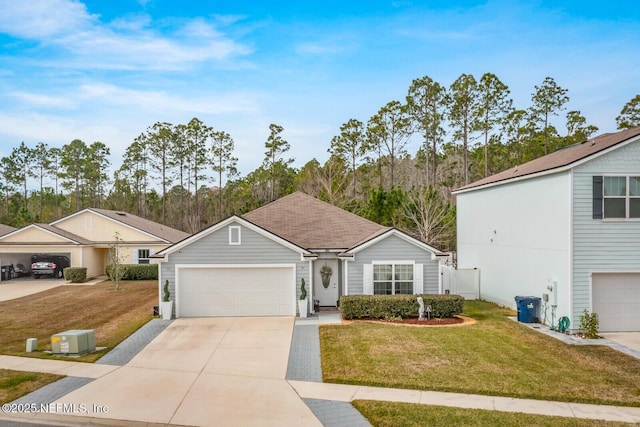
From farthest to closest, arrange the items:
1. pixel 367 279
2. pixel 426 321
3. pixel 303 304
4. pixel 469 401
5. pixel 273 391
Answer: pixel 367 279 → pixel 303 304 → pixel 426 321 → pixel 273 391 → pixel 469 401

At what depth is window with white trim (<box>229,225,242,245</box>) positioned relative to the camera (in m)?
17.7

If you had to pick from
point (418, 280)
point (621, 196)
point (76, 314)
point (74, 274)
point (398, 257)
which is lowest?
point (76, 314)

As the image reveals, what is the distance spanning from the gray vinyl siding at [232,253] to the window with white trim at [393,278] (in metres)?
2.82

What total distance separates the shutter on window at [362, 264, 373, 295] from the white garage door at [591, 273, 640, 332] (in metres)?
7.58

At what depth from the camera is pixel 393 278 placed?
17953mm

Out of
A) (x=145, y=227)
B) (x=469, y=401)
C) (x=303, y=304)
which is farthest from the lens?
(x=145, y=227)

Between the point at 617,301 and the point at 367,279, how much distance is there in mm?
8473

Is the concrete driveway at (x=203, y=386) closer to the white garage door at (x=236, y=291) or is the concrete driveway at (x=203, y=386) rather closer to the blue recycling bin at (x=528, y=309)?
the white garage door at (x=236, y=291)

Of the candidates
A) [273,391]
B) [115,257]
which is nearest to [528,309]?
[273,391]

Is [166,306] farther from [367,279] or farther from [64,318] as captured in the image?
[367,279]

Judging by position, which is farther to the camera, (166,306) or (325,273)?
(325,273)

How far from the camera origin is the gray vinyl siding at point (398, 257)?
1791 centimetres

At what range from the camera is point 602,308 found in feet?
48.8

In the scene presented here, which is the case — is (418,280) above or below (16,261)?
above
